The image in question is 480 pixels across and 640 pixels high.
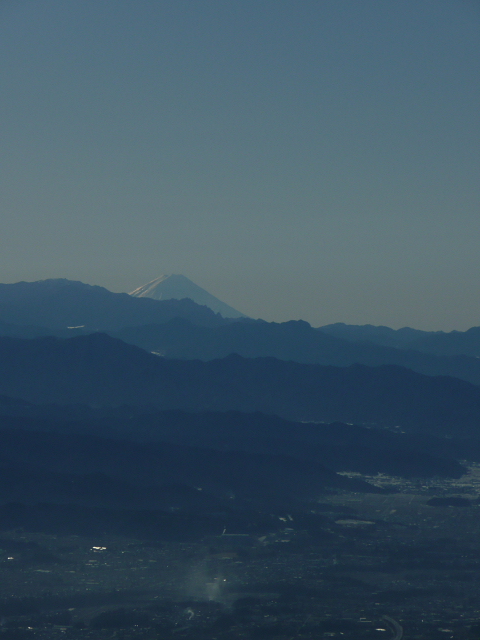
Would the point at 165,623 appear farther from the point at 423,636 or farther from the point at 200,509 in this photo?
the point at 200,509

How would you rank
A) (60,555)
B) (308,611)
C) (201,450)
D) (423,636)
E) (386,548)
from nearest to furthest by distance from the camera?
(423,636) → (308,611) → (60,555) → (386,548) → (201,450)

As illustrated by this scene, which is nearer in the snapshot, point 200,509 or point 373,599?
point 373,599

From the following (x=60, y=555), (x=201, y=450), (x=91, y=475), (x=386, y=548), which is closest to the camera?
(x=60, y=555)

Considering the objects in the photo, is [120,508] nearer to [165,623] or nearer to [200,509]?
[200,509]

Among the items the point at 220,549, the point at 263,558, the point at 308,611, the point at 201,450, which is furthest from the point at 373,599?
the point at 201,450

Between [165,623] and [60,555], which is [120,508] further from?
[165,623]

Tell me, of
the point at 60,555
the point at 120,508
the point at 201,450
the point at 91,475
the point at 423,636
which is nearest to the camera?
the point at 423,636

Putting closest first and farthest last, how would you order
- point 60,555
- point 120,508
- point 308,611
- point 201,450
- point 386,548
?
1. point 308,611
2. point 60,555
3. point 386,548
4. point 120,508
5. point 201,450

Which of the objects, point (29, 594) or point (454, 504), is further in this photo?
point (454, 504)

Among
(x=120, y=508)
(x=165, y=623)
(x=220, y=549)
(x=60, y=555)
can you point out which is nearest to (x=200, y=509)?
(x=120, y=508)
